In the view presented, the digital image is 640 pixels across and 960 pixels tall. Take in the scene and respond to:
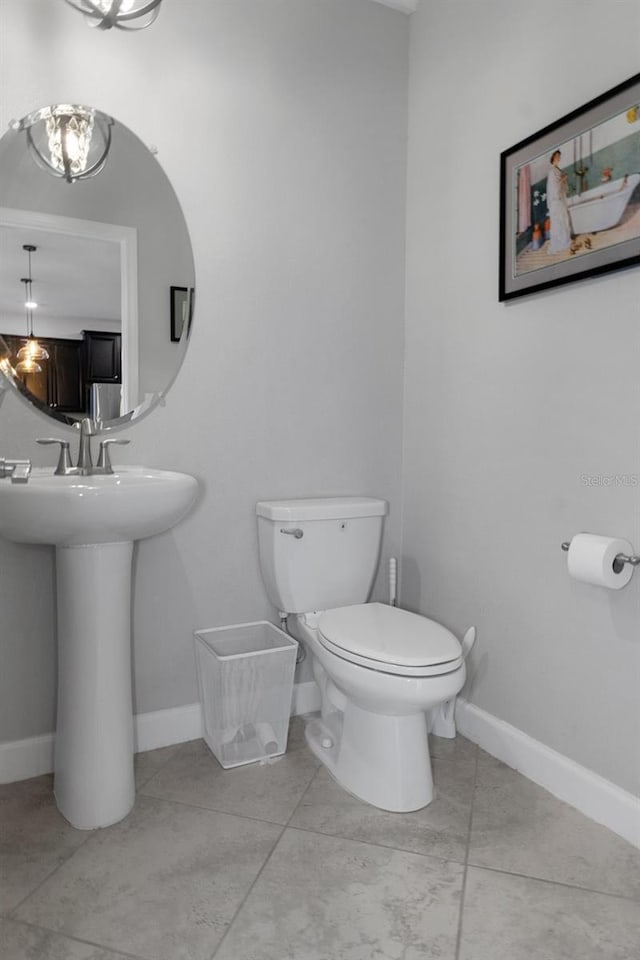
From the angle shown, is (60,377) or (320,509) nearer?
(60,377)

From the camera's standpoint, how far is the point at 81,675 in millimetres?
1680

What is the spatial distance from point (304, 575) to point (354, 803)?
0.66 meters

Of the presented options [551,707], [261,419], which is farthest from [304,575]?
[551,707]

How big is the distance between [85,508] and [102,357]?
642 mm

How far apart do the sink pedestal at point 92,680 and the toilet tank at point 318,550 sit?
521 millimetres

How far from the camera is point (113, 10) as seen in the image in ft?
5.47

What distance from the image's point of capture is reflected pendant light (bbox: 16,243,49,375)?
1836 mm

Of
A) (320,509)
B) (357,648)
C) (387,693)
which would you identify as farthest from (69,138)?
(387,693)

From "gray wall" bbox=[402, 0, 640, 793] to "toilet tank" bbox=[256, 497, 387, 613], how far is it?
11.0 inches

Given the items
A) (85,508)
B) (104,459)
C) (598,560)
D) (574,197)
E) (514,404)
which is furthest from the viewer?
(514,404)

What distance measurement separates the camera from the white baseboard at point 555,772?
5.38 ft

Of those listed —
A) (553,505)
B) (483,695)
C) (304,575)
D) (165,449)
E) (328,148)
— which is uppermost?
(328,148)

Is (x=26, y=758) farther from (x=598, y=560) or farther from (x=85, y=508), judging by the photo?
(x=598, y=560)

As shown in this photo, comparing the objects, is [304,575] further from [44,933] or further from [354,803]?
[44,933]
